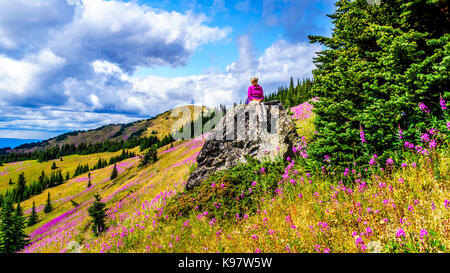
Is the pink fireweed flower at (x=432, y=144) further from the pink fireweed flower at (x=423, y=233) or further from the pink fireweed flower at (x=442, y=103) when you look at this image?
the pink fireweed flower at (x=423, y=233)

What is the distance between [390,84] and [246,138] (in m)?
4.97

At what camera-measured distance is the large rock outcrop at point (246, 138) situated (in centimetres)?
777

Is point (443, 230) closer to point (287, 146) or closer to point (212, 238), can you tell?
point (212, 238)

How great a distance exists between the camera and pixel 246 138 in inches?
329

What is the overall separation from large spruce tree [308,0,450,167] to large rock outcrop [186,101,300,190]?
1.74m

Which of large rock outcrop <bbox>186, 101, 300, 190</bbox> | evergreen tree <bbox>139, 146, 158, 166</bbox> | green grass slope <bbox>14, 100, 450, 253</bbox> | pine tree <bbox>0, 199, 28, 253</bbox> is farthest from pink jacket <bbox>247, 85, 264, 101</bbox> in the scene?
evergreen tree <bbox>139, 146, 158, 166</bbox>

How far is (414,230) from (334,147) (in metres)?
2.71

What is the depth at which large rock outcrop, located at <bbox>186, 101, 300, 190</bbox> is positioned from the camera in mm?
7769

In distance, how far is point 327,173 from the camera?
528 cm

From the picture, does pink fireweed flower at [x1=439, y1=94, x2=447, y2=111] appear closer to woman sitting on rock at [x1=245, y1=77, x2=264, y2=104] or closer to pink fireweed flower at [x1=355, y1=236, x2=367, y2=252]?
pink fireweed flower at [x1=355, y1=236, x2=367, y2=252]

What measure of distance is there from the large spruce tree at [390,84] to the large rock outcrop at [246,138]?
174 centimetres

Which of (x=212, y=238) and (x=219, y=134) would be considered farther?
(x=219, y=134)

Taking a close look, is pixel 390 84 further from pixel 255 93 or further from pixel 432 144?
pixel 255 93
